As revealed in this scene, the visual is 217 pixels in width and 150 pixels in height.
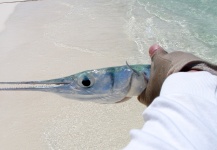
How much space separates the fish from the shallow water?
139cm

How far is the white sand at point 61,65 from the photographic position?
323 cm

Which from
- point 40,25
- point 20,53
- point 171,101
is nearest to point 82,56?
point 20,53

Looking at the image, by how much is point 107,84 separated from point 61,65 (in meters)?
2.95

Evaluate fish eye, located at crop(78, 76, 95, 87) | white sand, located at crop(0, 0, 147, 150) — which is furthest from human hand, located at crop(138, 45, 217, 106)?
white sand, located at crop(0, 0, 147, 150)

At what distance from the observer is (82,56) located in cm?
495

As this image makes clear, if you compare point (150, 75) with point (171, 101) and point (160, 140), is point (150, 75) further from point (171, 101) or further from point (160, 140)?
point (160, 140)

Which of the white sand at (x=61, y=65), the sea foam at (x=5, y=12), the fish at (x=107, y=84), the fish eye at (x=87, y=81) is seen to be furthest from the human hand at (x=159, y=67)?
the sea foam at (x=5, y=12)

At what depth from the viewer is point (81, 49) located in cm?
524

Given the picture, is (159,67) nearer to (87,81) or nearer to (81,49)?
(87,81)

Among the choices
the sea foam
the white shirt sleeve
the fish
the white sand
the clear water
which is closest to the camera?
the white shirt sleeve

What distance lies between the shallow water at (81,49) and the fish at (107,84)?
139cm

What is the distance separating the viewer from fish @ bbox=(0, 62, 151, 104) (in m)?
1.75

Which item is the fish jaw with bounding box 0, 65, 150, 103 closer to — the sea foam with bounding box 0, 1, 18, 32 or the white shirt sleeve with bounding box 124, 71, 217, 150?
the white shirt sleeve with bounding box 124, 71, 217, 150

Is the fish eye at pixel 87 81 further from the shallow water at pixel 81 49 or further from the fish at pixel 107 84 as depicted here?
the shallow water at pixel 81 49
